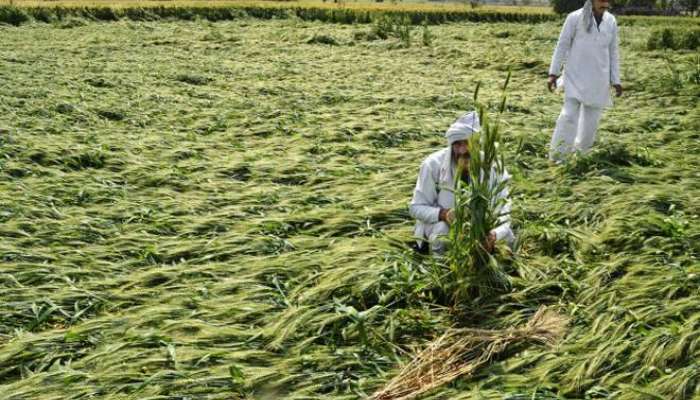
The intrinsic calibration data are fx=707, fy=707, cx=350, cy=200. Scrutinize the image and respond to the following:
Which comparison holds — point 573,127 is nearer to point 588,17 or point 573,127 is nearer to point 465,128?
point 588,17

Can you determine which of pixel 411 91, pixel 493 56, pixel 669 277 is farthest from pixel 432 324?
pixel 493 56

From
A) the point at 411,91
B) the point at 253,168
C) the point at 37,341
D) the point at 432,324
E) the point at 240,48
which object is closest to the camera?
the point at 37,341

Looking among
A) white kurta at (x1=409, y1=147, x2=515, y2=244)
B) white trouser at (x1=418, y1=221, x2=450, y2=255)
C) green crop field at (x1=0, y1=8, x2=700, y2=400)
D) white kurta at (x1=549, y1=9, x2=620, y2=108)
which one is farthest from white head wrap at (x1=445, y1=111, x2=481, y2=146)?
white kurta at (x1=549, y1=9, x2=620, y2=108)

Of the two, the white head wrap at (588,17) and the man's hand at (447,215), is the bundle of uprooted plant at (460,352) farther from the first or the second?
the white head wrap at (588,17)

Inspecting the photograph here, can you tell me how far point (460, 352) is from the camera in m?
3.11

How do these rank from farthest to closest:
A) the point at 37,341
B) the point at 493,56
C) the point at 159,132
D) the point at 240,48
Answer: the point at 240,48 < the point at 493,56 < the point at 159,132 < the point at 37,341

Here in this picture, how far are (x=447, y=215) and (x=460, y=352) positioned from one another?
3.01 ft

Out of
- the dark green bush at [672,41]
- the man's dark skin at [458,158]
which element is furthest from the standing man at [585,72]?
the dark green bush at [672,41]

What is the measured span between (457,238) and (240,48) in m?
13.6

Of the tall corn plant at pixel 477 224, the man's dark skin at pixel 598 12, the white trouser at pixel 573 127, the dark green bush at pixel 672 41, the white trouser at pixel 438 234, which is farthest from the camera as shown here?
the dark green bush at pixel 672 41

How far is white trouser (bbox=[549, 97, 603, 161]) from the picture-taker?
6.20 meters

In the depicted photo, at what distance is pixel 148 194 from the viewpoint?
5410 millimetres

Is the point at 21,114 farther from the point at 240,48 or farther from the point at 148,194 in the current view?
the point at 240,48

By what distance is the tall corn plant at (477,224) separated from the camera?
11.2 ft
